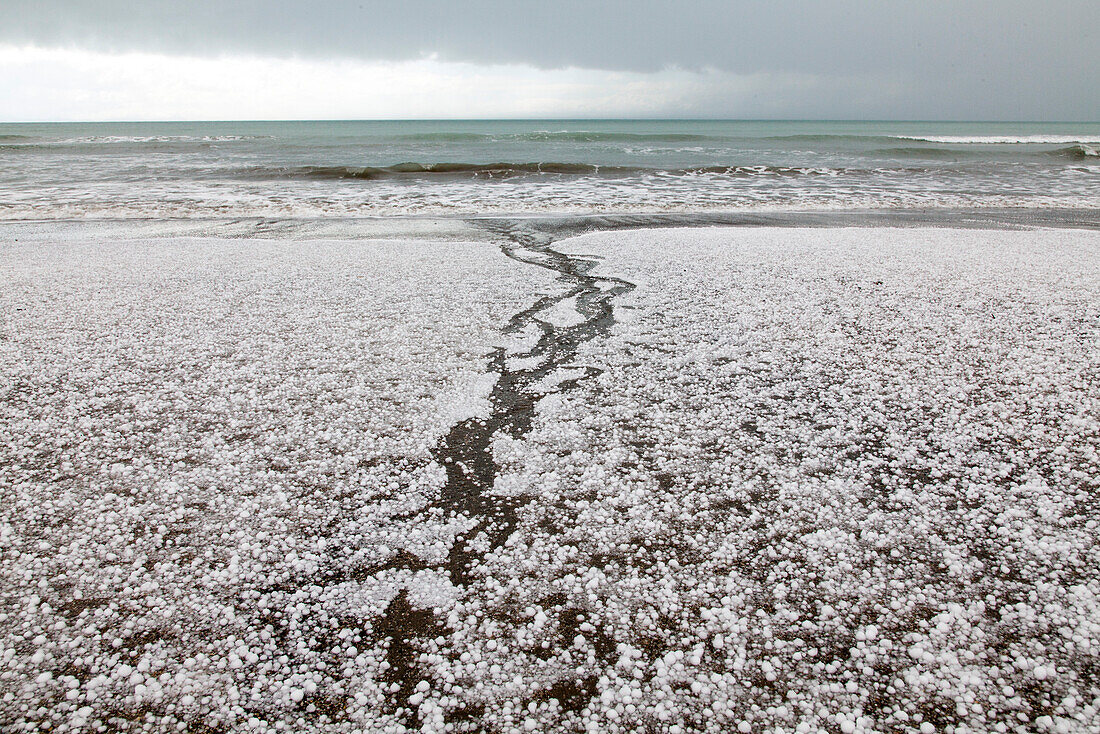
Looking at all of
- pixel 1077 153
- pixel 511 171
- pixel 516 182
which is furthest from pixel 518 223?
pixel 1077 153

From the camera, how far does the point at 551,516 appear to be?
2.89m

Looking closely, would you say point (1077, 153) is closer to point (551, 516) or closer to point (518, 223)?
point (518, 223)

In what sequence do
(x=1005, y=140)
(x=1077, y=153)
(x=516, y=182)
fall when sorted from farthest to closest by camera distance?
(x=1005, y=140), (x=1077, y=153), (x=516, y=182)

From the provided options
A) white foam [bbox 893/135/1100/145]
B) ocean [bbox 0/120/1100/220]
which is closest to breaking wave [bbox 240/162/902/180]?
ocean [bbox 0/120/1100/220]

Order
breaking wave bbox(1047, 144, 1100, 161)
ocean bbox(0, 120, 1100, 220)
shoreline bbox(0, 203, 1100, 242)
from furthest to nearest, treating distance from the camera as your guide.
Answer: breaking wave bbox(1047, 144, 1100, 161)
ocean bbox(0, 120, 1100, 220)
shoreline bbox(0, 203, 1100, 242)

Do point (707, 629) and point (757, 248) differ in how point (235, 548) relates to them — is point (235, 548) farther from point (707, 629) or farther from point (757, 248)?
point (757, 248)

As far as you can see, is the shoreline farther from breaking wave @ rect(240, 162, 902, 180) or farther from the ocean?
breaking wave @ rect(240, 162, 902, 180)

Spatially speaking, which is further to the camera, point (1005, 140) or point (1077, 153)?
point (1005, 140)

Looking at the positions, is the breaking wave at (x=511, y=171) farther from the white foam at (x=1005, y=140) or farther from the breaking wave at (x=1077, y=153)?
the white foam at (x=1005, y=140)

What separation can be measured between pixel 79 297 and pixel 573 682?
696cm

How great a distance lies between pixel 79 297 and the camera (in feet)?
20.5

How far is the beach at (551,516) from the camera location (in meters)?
2.00

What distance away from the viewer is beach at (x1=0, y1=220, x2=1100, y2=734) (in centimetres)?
200

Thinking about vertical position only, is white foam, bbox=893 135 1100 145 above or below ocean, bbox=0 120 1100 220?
above
